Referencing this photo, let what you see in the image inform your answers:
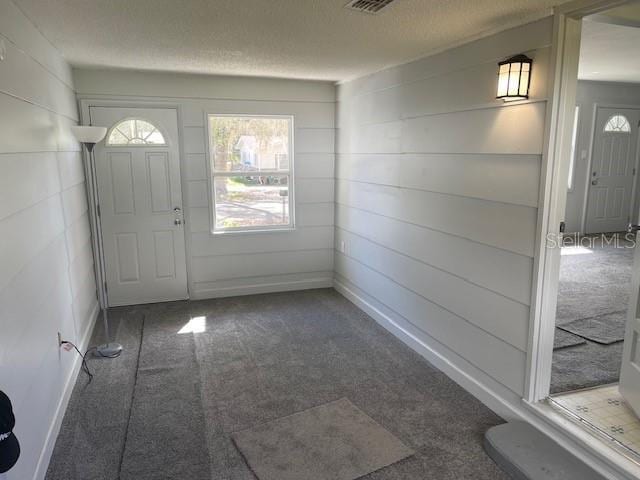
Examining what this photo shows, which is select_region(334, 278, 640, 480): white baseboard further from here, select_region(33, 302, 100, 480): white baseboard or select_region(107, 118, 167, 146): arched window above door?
select_region(107, 118, 167, 146): arched window above door

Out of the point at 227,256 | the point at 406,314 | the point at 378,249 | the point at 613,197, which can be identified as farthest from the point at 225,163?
the point at 613,197

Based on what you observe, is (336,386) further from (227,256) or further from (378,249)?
(227,256)

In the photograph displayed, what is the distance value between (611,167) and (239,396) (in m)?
6.90

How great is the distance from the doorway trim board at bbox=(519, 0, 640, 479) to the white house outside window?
314 cm

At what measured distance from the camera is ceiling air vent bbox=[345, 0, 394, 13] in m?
2.25

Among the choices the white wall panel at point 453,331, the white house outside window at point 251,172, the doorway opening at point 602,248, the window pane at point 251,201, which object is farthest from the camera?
the window pane at point 251,201

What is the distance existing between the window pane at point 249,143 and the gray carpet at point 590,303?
3217 millimetres

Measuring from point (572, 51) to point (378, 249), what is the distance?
7.69 ft

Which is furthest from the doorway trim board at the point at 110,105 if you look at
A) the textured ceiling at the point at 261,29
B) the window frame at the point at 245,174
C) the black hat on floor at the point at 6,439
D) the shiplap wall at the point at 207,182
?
the black hat on floor at the point at 6,439

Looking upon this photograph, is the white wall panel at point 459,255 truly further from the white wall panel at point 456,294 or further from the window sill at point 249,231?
the window sill at point 249,231

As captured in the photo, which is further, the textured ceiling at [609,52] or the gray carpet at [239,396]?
the textured ceiling at [609,52]

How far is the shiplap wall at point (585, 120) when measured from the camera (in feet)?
22.5

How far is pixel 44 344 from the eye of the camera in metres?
2.49

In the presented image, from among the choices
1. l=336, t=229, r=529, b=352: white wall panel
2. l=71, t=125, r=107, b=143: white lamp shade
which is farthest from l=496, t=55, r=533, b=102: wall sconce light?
l=71, t=125, r=107, b=143: white lamp shade
